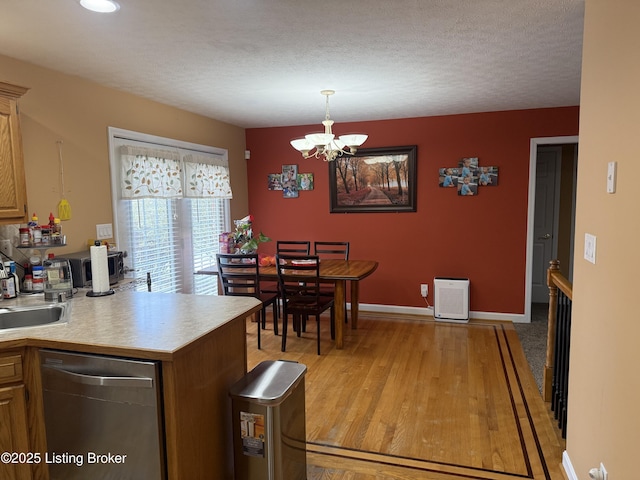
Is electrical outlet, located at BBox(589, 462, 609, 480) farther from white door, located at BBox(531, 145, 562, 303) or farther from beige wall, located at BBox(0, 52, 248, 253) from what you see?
white door, located at BBox(531, 145, 562, 303)

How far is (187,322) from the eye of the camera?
6.63 ft

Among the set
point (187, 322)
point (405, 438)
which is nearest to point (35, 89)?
point (187, 322)

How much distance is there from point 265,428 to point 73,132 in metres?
2.64

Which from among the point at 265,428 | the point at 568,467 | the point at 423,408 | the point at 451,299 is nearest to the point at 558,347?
the point at 568,467

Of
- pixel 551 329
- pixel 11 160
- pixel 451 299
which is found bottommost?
pixel 451 299

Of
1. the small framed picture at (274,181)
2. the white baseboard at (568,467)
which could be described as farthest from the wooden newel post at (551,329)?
the small framed picture at (274,181)

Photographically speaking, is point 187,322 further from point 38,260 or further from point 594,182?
point 594,182

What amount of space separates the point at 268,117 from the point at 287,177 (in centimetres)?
95

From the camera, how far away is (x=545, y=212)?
18.6ft

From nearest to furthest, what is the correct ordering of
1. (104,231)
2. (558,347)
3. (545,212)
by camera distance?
(558,347), (104,231), (545,212)

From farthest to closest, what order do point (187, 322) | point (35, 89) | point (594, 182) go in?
point (35, 89)
point (187, 322)
point (594, 182)

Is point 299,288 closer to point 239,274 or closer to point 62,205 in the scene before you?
point 239,274

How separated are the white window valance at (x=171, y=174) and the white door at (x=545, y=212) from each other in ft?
13.4

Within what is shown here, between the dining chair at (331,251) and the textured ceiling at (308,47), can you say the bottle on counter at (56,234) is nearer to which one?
the textured ceiling at (308,47)
